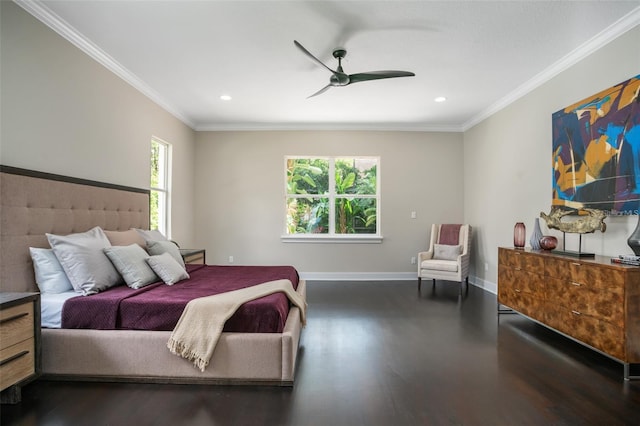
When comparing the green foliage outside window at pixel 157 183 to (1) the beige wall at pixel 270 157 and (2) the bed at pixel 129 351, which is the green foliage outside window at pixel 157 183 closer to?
(1) the beige wall at pixel 270 157

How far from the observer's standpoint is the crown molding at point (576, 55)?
271cm

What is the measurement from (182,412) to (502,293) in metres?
3.43

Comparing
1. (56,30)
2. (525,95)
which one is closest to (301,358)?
(56,30)

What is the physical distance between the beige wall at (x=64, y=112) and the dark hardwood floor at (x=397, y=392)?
1786mm

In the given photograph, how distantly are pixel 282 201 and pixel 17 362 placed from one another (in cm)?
427

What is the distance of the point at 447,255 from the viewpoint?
17.5 feet

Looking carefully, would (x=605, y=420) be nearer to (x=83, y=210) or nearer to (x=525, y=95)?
(x=525, y=95)

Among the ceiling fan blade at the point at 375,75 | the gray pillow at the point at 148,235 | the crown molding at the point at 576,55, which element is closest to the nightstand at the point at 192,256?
the gray pillow at the point at 148,235

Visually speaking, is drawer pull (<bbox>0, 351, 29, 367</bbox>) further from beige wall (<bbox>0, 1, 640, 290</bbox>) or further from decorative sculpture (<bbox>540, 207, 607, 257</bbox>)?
decorative sculpture (<bbox>540, 207, 607, 257</bbox>)

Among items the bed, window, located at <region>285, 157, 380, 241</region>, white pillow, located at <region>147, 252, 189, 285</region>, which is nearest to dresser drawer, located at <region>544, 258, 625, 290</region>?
the bed

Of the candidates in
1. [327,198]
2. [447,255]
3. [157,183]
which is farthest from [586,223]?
[157,183]

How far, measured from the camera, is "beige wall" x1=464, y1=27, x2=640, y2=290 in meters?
2.90

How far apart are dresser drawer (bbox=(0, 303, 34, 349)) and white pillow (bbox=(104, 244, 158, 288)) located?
682 millimetres

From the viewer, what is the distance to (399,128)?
5.94 metres
